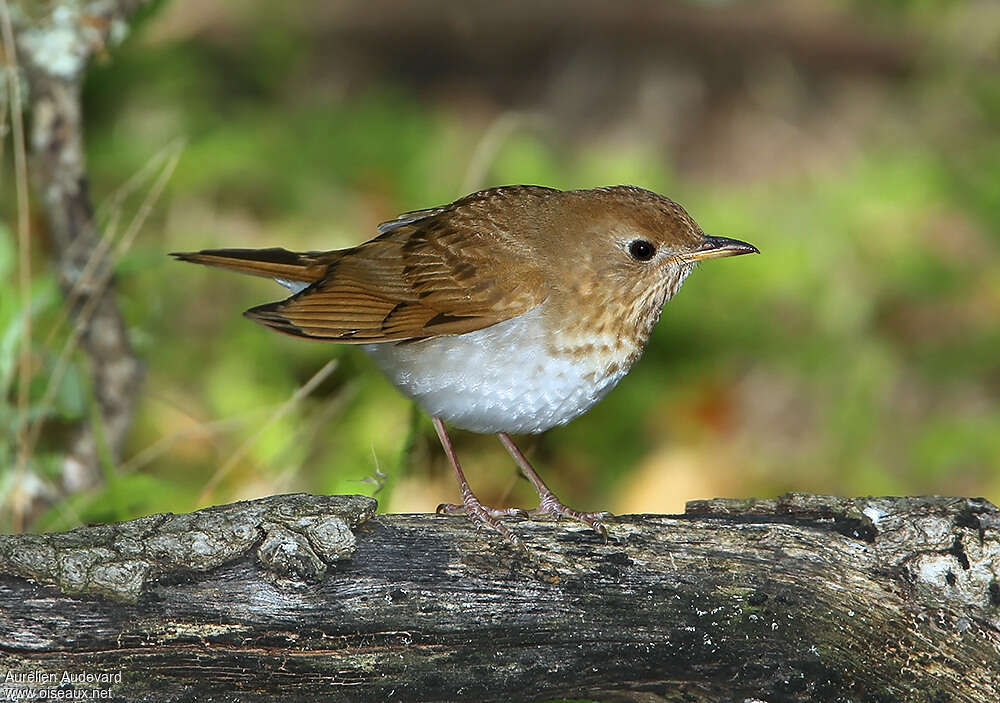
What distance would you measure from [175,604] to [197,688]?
18 cm

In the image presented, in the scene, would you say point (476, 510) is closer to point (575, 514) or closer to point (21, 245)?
point (575, 514)

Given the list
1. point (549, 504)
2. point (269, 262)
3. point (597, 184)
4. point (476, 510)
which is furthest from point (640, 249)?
point (597, 184)

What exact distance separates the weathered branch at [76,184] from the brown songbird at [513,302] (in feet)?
2.80

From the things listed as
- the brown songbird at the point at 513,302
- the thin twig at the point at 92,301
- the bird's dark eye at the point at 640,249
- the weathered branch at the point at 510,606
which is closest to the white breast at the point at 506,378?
the brown songbird at the point at 513,302

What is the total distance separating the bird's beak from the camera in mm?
3539

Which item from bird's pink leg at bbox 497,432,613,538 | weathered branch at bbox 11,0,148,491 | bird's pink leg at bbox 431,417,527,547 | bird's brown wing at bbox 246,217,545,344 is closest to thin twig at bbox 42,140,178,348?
weathered branch at bbox 11,0,148,491

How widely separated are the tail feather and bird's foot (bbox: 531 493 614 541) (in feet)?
3.35

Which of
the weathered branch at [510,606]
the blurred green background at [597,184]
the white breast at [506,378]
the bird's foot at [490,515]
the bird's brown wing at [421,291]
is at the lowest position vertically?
the weathered branch at [510,606]

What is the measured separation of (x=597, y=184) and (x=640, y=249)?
2.86 meters

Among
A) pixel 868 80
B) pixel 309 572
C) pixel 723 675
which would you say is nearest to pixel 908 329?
pixel 868 80

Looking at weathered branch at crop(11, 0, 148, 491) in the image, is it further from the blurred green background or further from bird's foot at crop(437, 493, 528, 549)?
bird's foot at crop(437, 493, 528, 549)

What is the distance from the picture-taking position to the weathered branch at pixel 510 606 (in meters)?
2.58

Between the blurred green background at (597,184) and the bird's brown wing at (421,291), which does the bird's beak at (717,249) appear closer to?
the bird's brown wing at (421,291)

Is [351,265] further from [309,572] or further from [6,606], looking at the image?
[6,606]
